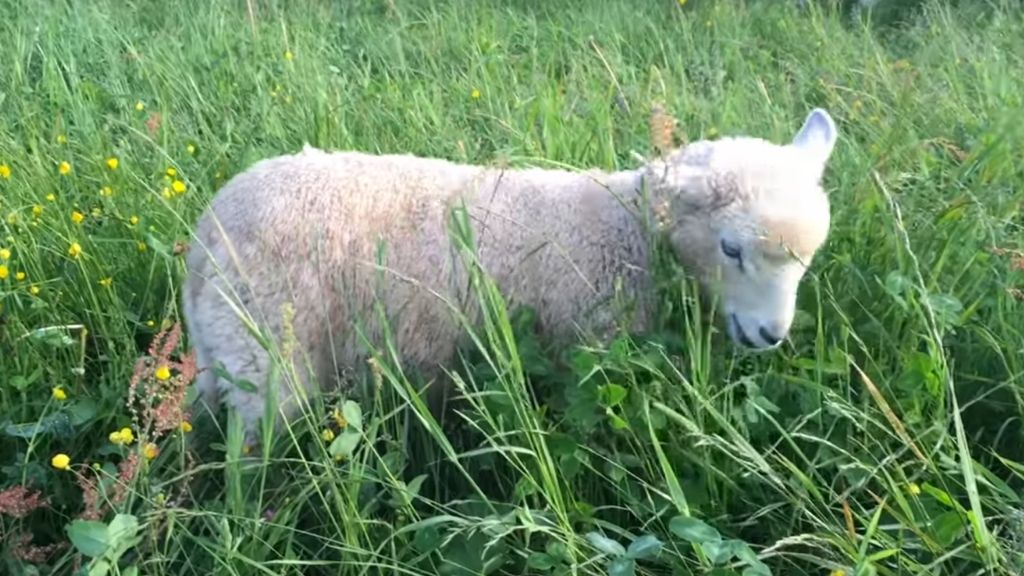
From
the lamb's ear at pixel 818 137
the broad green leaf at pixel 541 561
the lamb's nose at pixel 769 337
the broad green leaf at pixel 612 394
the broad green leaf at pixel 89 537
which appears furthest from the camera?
the lamb's ear at pixel 818 137

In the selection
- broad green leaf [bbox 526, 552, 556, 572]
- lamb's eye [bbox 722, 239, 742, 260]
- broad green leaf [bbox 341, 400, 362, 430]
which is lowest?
broad green leaf [bbox 526, 552, 556, 572]

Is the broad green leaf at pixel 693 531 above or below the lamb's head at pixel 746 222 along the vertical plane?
below

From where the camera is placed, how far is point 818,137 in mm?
2617

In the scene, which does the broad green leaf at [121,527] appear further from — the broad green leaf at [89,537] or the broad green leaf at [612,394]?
the broad green leaf at [612,394]

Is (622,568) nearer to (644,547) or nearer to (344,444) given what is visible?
(644,547)

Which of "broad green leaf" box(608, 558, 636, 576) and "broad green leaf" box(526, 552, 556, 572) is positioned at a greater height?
"broad green leaf" box(608, 558, 636, 576)

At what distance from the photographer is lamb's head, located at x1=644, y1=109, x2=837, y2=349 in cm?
218

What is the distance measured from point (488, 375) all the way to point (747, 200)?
0.71 m

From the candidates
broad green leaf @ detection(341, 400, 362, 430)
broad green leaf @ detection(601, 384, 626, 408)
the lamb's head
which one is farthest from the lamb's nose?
broad green leaf @ detection(341, 400, 362, 430)

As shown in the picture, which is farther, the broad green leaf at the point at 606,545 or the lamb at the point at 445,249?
the lamb at the point at 445,249

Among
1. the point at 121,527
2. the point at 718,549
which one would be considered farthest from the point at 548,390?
the point at 121,527

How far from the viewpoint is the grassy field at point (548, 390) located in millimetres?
1763

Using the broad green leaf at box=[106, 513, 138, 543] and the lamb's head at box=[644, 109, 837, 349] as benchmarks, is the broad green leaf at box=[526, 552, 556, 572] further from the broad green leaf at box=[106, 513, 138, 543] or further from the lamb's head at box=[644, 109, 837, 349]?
the lamb's head at box=[644, 109, 837, 349]

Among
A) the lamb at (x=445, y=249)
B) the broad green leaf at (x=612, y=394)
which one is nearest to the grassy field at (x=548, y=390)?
the broad green leaf at (x=612, y=394)
